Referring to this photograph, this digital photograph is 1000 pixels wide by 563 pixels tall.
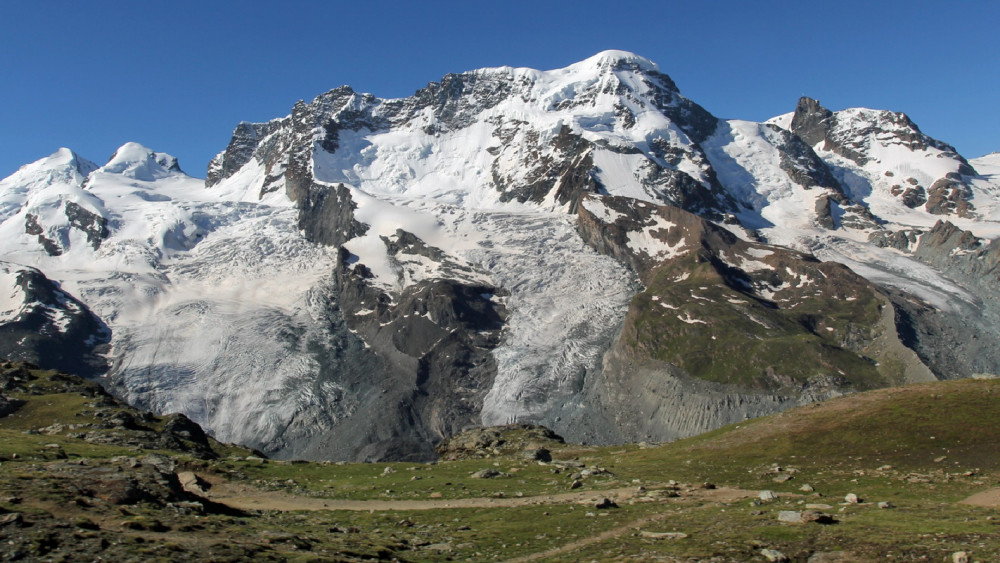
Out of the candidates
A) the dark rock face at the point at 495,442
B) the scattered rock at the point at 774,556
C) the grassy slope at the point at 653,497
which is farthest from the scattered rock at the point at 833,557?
the dark rock face at the point at 495,442

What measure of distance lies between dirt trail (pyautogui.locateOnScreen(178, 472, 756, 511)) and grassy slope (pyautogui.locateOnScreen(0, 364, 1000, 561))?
1245 mm

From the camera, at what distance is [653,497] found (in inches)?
1991

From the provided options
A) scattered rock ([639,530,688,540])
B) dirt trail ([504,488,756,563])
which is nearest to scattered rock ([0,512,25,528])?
dirt trail ([504,488,756,563])

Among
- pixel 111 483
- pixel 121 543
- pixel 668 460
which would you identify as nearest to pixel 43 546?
pixel 121 543

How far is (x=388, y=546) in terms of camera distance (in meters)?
36.0

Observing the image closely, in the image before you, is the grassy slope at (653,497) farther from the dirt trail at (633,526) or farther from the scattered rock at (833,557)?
the scattered rock at (833,557)

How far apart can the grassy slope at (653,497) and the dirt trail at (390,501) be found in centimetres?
124

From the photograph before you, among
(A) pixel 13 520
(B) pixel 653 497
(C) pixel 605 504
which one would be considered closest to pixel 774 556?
(C) pixel 605 504

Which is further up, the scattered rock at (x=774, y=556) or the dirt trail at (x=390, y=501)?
the scattered rock at (x=774, y=556)

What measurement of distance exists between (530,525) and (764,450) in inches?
1501

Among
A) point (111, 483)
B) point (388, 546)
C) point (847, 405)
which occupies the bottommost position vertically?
point (388, 546)

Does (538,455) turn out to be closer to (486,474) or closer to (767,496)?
(486,474)

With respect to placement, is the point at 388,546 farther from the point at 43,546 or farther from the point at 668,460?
the point at 668,460

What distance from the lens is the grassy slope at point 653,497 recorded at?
31812 mm
